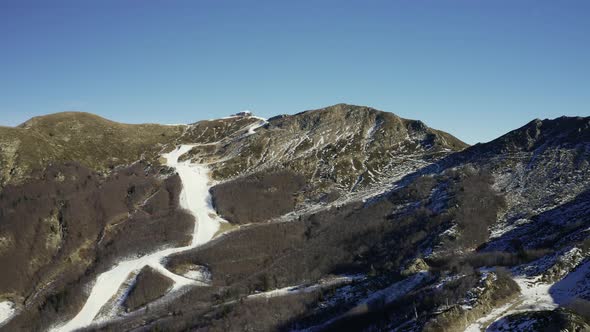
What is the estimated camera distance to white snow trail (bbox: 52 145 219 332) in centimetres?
9875

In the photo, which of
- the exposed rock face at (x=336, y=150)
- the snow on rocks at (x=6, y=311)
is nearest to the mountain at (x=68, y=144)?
the exposed rock face at (x=336, y=150)

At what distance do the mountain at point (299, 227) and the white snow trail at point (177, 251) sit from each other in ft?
1.68

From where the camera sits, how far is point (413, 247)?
310ft

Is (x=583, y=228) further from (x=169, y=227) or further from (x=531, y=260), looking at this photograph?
(x=169, y=227)

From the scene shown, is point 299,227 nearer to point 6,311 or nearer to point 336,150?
point 336,150

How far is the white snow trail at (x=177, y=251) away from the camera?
324 feet

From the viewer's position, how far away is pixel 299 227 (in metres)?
129

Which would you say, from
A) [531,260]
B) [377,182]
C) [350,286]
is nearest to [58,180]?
[377,182]

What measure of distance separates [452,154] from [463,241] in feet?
220

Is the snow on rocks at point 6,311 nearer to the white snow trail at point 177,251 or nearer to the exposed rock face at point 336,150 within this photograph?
the white snow trail at point 177,251

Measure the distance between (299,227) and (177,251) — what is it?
31067mm

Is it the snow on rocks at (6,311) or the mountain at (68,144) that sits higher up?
the mountain at (68,144)

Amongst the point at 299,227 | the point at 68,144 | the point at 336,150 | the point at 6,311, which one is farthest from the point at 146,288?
the point at 68,144

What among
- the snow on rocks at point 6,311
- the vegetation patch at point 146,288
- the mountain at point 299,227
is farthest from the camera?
the snow on rocks at point 6,311
